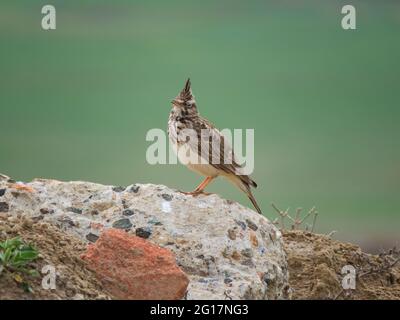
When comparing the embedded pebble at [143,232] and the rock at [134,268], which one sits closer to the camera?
the rock at [134,268]

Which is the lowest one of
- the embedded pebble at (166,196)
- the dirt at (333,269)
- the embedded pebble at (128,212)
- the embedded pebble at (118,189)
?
the dirt at (333,269)

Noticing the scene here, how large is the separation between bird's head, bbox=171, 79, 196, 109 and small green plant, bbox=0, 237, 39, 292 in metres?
3.66

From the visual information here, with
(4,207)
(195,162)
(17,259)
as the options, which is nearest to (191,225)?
(195,162)

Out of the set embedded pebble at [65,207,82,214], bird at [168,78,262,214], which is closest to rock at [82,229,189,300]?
embedded pebble at [65,207,82,214]

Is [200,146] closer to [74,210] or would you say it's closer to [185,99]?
[185,99]

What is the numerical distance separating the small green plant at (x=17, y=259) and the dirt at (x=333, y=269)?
130 inches

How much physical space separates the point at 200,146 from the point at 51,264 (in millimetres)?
3117

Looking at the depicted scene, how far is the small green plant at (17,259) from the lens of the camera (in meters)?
8.35

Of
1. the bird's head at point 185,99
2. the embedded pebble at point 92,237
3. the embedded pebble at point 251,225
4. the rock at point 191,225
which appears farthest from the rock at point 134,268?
the bird's head at point 185,99

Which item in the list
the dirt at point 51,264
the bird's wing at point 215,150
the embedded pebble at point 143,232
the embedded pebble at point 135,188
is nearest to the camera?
the dirt at point 51,264

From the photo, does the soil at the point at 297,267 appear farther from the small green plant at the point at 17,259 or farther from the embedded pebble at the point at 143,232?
the embedded pebble at the point at 143,232

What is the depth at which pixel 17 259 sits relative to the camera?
841 centimetres
